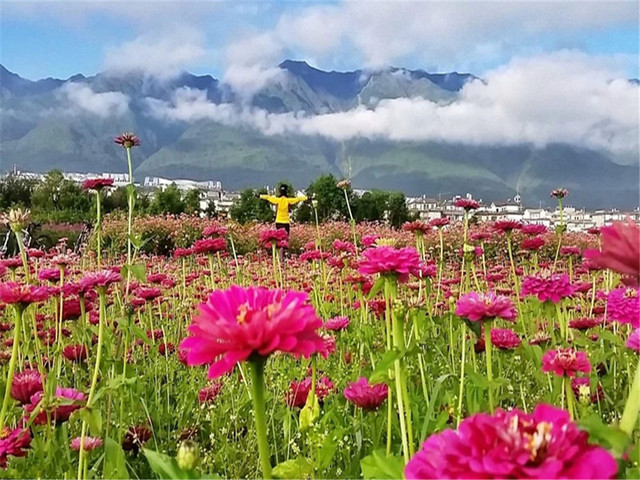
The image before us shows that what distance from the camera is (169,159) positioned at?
119000 mm

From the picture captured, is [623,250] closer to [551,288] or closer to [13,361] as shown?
[13,361]

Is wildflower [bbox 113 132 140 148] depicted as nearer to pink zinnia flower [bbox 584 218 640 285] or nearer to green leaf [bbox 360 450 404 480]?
green leaf [bbox 360 450 404 480]

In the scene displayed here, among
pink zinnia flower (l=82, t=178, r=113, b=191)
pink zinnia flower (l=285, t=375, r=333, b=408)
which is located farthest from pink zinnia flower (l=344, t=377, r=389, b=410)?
pink zinnia flower (l=82, t=178, r=113, b=191)

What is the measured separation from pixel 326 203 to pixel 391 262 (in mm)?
15304

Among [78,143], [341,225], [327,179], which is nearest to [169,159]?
[78,143]

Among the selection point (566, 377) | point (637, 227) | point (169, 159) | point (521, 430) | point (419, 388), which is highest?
point (169, 159)

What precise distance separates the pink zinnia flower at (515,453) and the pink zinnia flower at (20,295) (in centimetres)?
82

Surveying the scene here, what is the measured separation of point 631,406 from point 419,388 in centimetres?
116

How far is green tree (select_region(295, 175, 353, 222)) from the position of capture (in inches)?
497

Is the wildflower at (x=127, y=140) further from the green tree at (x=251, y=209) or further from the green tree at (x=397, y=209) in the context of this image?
the green tree at (x=397, y=209)

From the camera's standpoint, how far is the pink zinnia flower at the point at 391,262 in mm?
995

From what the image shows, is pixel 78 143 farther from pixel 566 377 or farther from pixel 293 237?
pixel 566 377

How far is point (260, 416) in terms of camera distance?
554 mm

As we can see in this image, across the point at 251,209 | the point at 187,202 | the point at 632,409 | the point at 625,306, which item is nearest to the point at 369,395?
the point at 625,306
